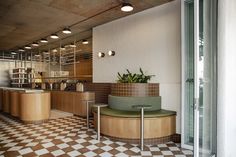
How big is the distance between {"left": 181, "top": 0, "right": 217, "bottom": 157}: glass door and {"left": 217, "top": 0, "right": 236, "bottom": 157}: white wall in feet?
0.41

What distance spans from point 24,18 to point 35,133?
340 centimetres

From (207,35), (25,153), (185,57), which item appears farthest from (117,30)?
(25,153)

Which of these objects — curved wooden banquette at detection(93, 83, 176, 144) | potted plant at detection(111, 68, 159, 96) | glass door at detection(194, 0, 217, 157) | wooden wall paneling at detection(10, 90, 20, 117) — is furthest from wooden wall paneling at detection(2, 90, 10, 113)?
glass door at detection(194, 0, 217, 157)

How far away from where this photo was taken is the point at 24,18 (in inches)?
215

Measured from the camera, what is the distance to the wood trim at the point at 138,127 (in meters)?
3.82

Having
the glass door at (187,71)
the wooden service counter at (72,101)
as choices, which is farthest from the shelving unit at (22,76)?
the glass door at (187,71)

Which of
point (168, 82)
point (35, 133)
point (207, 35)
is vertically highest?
point (207, 35)

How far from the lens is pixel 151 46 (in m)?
4.70

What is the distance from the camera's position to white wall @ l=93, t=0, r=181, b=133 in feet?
13.8

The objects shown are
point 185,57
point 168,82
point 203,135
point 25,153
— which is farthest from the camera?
point 168,82

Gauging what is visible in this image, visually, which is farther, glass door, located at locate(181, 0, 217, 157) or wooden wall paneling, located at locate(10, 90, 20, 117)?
wooden wall paneling, located at locate(10, 90, 20, 117)

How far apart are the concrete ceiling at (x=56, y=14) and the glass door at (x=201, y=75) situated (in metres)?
1.55

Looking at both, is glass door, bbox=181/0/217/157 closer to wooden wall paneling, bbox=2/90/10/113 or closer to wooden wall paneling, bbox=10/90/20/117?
wooden wall paneling, bbox=10/90/20/117

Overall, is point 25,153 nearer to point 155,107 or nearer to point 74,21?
point 155,107
